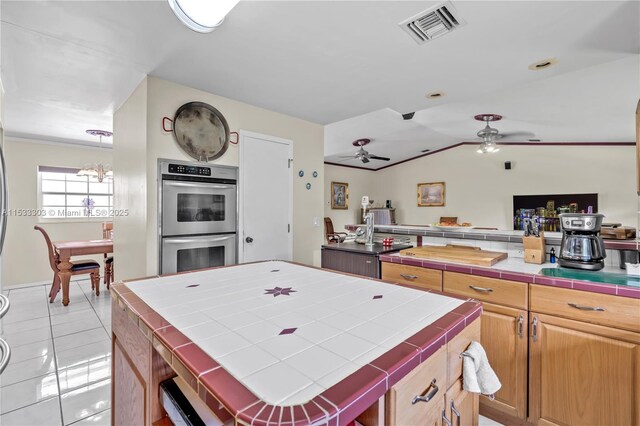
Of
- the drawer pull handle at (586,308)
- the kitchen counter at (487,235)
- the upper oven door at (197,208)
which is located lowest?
the drawer pull handle at (586,308)

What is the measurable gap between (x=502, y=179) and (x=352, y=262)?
6.67 m

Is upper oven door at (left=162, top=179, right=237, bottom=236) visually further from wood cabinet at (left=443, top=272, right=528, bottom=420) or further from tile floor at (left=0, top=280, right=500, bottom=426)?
wood cabinet at (left=443, top=272, right=528, bottom=420)

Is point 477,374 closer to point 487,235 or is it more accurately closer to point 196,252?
point 487,235

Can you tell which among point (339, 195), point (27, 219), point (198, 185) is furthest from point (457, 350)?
point (339, 195)

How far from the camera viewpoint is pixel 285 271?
5.46 feet

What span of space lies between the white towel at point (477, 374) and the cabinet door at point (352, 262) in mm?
1420

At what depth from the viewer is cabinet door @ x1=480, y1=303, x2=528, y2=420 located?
1.70 meters

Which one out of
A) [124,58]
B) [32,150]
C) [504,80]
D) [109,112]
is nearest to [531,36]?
[504,80]

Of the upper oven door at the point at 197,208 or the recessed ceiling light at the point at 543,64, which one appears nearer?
the recessed ceiling light at the point at 543,64

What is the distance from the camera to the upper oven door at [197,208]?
2.60 m

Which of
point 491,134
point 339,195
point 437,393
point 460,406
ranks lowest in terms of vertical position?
point 460,406

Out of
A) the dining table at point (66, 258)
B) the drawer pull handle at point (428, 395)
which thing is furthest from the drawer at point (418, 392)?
the dining table at point (66, 258)

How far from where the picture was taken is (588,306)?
4.91 ft

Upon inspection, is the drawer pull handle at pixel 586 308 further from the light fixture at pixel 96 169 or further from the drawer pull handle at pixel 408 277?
the light fixture at pixel 96 169
